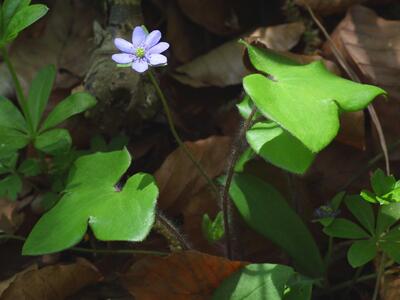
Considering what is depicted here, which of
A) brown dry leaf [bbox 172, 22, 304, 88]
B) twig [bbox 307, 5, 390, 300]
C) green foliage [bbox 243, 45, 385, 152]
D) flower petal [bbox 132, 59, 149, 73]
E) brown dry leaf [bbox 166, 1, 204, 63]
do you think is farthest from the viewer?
brown dry leaf [bbox 166, 1, 204, 63]

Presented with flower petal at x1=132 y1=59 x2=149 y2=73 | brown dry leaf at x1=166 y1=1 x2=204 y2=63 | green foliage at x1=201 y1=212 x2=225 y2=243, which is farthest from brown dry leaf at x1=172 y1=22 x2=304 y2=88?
flower petal at x1=132 y1=59 x2=149 y2=73

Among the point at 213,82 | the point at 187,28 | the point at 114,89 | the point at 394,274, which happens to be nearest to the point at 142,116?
the point at 114,89

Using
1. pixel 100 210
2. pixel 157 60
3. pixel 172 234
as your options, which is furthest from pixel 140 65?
pixel 172 234

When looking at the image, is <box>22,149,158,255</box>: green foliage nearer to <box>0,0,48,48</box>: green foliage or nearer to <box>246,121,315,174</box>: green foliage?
<box>246,121,315,174</box>: green foliage

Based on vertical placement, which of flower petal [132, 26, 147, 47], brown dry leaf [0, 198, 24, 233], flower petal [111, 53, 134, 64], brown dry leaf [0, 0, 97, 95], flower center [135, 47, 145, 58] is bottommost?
brown dry leaf [0, 198, 24, 233]

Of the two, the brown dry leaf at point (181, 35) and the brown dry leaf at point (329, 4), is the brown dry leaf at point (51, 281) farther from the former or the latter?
the brown dry leaf at point (329, 4)
